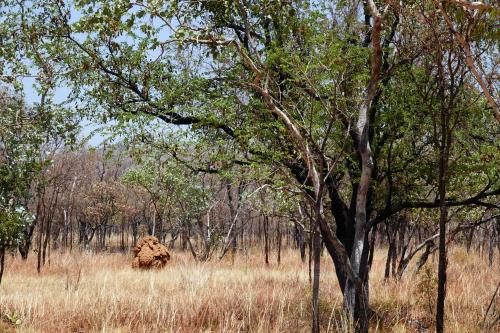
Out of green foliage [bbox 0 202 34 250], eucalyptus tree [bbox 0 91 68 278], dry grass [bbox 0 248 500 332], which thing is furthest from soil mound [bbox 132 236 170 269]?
green foliage [bbox 0 202 34 250]

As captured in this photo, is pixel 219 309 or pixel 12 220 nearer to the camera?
pixel 12 220

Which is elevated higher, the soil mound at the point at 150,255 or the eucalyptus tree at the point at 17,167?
the eucalyptus tree at the point at 17,167

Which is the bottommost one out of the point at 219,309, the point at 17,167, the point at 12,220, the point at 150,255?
the point at 150,255

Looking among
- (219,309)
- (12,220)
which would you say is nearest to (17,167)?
(12,220)

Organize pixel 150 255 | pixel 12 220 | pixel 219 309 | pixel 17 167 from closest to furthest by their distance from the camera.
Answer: pixel 12 220, pixel 17 167, pixel 219 309, pixel 150 255

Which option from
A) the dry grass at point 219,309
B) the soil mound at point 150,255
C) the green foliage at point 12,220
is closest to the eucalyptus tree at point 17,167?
the green foliage at point 12,220

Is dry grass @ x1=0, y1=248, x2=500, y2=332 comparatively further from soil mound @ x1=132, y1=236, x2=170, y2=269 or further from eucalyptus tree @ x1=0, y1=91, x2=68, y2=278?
soil mound @ x1=132, y1=236, x2=170, y2=269

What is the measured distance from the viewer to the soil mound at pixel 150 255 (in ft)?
55.1

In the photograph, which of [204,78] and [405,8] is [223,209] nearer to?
[204,78]

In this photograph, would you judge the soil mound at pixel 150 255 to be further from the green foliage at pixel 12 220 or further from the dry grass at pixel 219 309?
the green foliage at pixel 12 220

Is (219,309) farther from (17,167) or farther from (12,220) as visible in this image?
(17,167)

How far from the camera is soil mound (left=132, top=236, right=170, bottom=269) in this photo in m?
16.8

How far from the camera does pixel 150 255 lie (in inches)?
667

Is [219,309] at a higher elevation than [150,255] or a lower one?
higher
